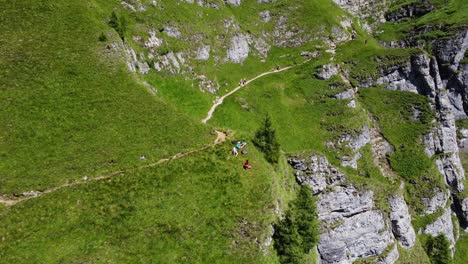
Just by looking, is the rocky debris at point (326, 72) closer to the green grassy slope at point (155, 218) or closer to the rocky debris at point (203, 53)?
the rocky debris at point (203, 53)

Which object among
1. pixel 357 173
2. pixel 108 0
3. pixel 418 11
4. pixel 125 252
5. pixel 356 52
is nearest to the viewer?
pixel 125 252

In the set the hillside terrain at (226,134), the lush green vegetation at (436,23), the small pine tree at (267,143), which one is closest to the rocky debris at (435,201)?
the hillside terrain at (226,134)

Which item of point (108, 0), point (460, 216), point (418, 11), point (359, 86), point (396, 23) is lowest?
point (460, 216)

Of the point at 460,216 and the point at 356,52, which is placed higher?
the point at 356,52

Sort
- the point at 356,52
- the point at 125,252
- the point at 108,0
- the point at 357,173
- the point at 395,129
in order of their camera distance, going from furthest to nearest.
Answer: the point at 356,52
the point at 395,129
the point at 357,173
the point at 108,0
the point at 125,252

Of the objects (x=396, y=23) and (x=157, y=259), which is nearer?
(x=157, y=259)

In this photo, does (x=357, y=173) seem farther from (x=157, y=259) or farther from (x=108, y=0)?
(x=108, y=0)

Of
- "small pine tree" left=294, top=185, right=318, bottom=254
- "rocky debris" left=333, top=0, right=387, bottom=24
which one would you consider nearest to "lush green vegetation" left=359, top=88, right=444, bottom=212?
"small pine tree" left=294, top=185, right=318, bottom=254

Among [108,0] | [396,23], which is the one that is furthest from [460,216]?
[108,0]
